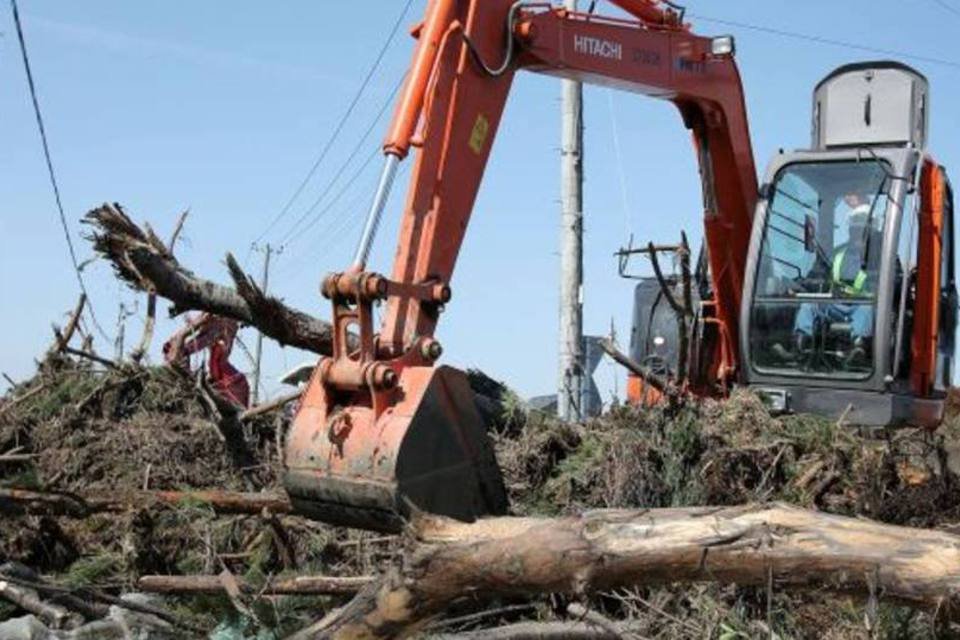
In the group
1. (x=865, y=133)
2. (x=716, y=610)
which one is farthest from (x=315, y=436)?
(x=865, y=133)

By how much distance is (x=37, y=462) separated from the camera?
7496 millimetres

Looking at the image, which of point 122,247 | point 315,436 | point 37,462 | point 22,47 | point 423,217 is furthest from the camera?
point 22,47

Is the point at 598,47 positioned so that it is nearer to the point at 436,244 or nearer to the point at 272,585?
the point at 436,244

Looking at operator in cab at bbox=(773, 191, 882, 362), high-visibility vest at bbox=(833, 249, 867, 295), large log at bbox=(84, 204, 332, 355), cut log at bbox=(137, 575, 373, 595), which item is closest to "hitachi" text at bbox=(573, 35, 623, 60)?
operator in cab at bbox=(773, 191, 882, 362)

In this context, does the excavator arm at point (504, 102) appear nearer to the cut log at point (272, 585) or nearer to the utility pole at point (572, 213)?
the cut log at point (272, 585)

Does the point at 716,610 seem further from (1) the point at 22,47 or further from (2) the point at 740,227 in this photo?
(1) the point at 22,47

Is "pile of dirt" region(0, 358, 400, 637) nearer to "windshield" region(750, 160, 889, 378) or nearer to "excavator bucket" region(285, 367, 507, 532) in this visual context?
"excavator bucket" region(285, 367, 507, 532)

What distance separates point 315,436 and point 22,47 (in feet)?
16.7

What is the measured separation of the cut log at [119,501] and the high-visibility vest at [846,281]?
136 inches

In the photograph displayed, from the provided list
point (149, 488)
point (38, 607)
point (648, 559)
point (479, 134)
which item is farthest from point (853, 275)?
point (38, 607)

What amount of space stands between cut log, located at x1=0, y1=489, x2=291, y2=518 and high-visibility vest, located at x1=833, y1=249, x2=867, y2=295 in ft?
11.4

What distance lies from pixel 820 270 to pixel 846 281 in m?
0.19

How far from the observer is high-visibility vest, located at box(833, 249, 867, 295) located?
723cm

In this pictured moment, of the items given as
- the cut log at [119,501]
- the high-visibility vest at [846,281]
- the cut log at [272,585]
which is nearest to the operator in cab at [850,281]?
the high-visibility vest at [846,281]
